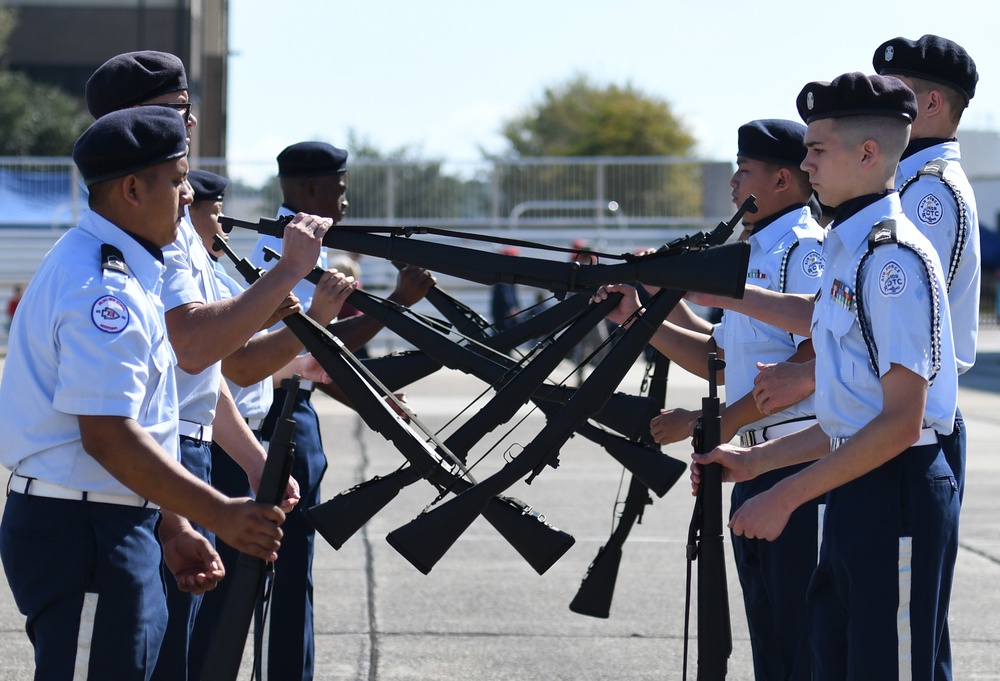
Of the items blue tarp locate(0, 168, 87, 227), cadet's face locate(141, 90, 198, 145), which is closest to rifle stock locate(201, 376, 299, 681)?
cadet's face locate(141, 90, 198, 145)

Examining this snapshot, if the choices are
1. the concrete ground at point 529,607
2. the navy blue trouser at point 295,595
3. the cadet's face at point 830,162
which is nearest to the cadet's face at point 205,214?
the navy blue trouser at point 295,595

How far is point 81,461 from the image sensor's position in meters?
2.90

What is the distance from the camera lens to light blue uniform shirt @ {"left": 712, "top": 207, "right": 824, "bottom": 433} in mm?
4176

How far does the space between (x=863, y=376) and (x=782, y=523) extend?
16.4 inches

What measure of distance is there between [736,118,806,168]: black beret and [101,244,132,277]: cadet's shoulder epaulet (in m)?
2.32

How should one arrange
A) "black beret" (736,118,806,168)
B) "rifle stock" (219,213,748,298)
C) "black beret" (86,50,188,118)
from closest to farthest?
"rifle stock" (219,213,748,298) < "black beret" (86,50,188,118) < "black beret" (736,118,806,168)

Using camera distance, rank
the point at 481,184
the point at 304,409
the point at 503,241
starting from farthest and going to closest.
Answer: the point at 481,184
the point at 304,409
the point at 503,241

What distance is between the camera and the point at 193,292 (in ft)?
11.5

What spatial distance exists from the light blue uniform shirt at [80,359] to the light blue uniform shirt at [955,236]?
81.0 inches

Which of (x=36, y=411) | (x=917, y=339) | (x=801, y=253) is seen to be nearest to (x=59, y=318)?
(x=36, y=411)

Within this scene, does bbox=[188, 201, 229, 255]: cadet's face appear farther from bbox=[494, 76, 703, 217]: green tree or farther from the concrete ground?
bbox=[494, 76, 703, 217]: green tree

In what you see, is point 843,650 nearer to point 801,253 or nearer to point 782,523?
point 782,523

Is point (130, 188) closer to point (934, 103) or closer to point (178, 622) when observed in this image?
point (178, 622)

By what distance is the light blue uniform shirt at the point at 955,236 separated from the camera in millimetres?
3428
